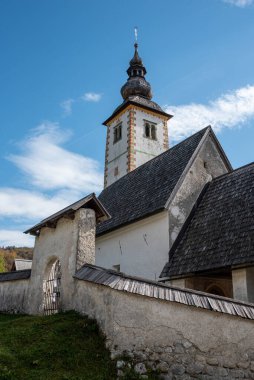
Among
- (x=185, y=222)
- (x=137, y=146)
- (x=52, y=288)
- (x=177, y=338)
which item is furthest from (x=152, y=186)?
(x=137, y=146)

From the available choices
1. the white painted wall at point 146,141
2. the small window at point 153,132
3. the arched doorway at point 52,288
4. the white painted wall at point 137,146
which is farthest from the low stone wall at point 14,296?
the small window at point 153,132

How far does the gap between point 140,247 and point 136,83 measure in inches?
809

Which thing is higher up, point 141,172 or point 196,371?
point 141,172

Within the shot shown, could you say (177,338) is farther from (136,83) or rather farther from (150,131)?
(136,83)

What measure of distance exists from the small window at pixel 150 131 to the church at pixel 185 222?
27.7 feet

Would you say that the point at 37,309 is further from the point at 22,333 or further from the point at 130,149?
the point at 130,149

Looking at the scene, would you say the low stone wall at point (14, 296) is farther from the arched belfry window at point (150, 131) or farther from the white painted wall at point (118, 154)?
the arched belfry window at point (150, 131)

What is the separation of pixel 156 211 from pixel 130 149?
14.0m

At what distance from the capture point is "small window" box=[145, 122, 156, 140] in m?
29.5

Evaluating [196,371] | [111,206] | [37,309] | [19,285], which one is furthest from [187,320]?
[111,206]

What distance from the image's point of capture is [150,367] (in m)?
6.25

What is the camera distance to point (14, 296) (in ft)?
40.9

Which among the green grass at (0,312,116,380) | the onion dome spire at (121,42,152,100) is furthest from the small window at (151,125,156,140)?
the green grass at (0,312,116,380)

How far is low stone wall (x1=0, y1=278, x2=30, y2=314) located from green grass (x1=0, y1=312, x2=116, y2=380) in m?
3.83
